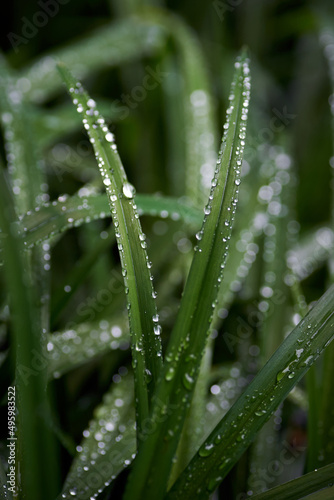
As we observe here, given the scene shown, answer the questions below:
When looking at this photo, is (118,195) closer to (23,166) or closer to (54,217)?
(54,217)

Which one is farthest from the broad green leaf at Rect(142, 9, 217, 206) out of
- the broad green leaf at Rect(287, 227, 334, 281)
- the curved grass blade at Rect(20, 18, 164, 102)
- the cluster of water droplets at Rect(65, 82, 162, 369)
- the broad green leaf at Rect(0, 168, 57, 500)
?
the broad green leaf at Rect(0, 168, 57, 500)

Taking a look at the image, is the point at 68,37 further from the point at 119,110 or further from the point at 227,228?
the point at 227,228

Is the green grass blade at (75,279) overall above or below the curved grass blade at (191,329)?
above

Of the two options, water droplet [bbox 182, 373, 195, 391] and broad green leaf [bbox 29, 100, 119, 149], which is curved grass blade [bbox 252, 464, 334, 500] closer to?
water droplet [bbox 182, 373, 195, 391]

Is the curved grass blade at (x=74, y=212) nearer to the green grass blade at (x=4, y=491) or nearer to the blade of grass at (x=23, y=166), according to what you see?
the blade of grass at (x=23, y=166)

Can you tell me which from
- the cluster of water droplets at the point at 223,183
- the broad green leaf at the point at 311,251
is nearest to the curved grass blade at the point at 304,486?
the cluster of water droplets at the point at 223,183

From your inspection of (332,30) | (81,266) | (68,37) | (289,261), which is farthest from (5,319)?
(68,37)

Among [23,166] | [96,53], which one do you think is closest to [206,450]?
[23,166]
